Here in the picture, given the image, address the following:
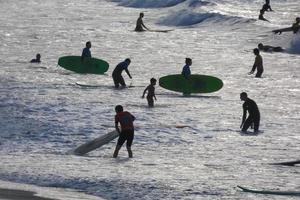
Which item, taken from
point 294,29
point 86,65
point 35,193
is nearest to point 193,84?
point 86,65

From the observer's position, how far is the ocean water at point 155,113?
16906 millimetres

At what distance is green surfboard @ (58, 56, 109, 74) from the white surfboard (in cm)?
1320

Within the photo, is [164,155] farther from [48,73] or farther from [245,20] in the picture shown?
[245,20]

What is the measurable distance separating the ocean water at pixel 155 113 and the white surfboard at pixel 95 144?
0.42ft

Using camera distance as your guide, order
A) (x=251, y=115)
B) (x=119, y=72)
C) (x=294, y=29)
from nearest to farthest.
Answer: (x=251, y=115) → (x=119, y=72) → (x=294, y=29)

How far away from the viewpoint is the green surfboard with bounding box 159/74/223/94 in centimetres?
2955

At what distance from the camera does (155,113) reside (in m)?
25.1

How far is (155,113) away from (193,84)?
4.78 meters

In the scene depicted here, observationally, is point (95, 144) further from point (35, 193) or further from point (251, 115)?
point (35, 193)

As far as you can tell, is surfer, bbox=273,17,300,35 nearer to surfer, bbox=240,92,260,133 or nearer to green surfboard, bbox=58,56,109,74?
green surfboard, bbox=58,56,109,74

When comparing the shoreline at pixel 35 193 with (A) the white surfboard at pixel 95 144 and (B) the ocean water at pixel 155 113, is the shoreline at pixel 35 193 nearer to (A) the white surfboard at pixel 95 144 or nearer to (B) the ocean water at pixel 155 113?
(B) the ocean water at pixel 155 113

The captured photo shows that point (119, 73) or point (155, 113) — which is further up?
point (119, 73)

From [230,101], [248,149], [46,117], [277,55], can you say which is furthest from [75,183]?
[277,55]

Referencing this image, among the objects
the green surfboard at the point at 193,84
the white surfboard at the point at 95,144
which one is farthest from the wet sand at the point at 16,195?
the green surfboard at the point at 193,84
